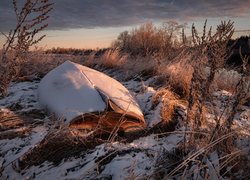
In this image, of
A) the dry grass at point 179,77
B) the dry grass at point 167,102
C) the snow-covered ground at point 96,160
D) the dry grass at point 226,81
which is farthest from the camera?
the dry grass at point 226,81

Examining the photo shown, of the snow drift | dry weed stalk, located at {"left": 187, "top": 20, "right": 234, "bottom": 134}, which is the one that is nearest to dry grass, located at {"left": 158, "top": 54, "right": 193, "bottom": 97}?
the snow drift

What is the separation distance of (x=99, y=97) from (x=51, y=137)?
98 cm

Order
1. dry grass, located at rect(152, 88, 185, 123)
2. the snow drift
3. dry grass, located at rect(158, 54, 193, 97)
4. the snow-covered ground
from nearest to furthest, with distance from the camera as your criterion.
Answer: the snow-covered ground
the snow drift
dry grass, located at rect(152, 88, 185, 123)
dry grass, located at rect(158, 54, 193, 97)

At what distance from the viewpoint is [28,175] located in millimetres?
2906

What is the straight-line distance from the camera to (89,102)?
394cm

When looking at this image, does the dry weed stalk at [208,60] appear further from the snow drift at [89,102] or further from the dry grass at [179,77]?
the dry grass at [179,77]

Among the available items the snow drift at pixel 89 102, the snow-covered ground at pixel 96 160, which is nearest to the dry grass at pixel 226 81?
the snow drift at pixel 89 102

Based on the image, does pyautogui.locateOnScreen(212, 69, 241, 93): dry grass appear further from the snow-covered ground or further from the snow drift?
the snow-covered ground

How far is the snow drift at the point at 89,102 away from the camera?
12.5 feet

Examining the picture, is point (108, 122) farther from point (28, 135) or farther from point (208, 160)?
point (208, 160)

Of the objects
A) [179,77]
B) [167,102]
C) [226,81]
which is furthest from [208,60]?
[226,81]

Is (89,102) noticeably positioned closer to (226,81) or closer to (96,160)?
(96,160)

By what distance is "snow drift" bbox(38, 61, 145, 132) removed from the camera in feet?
12.5

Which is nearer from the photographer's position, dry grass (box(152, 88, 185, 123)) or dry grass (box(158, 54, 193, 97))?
A: dry grass (box(152, 88, 185, 123))
